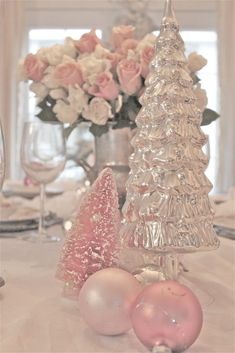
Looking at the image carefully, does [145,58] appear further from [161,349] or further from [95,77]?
[161,349]

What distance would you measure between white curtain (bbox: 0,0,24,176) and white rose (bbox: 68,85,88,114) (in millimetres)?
2863

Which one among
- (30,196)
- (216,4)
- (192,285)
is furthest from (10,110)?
(192,285)

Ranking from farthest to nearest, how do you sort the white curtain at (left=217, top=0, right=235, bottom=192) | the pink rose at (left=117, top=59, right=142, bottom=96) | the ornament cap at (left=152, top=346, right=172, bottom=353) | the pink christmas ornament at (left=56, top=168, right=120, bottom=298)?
the white curtain at (left=217, top=0, right=235, bottom=192), the pink rose at (left=117, top=59, right=142, bottom=96), the pink christmas ornament at (left=56, top=168, right=120, bottom=298), the ornament cap at (left=152, top=346, right=172, bottom=353)

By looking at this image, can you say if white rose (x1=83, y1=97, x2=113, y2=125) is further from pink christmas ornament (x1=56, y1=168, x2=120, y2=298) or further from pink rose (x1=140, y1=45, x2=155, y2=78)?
Answer: pink christmas ornament (x1=56, y1=168, x2=120, y2=298)

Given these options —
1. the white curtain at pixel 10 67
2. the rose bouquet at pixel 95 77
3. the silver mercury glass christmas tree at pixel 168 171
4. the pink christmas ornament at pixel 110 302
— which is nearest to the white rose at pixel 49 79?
the rose bouquet at pixel 95 77

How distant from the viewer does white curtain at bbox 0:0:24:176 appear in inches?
153

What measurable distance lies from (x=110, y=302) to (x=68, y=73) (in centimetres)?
62

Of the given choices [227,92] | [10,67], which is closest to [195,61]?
[227,92]

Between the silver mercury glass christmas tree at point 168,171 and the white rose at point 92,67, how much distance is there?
38 centimetres

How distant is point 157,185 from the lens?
64cm

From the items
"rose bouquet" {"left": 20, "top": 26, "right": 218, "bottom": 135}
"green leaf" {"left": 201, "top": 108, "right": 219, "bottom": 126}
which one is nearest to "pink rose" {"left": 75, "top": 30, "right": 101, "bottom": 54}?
"rose bouquet" {"left": 20, "top": 26, "right": 218, "bottom": 135}

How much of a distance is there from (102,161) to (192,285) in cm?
42

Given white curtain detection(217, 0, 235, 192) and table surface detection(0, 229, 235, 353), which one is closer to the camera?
table surface detection(0, 229, 235, 353)

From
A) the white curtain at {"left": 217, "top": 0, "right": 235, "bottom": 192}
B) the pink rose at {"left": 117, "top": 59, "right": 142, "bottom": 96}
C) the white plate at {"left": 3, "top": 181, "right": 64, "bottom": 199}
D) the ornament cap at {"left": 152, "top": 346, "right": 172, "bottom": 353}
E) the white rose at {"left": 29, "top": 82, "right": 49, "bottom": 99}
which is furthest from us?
the white curtain at {"left": 217, "top": 0, "right": 235, "bottom": 192}
